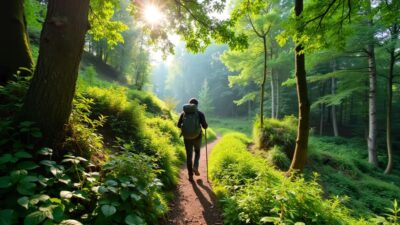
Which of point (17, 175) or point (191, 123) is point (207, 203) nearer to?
point (191, 123)

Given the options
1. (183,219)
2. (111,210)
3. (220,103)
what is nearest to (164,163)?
(183,219)

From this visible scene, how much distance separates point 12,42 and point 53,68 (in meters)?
2.07

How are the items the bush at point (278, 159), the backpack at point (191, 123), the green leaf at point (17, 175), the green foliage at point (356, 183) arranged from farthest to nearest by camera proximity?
1. the bush at point (278, 159)
2. the green foliage at point (356, 183)
3. the backpack at point (191, 123)
4. the green leaf at point (17, 175)

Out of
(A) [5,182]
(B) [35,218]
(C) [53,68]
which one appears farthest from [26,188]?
(C) [53,68]

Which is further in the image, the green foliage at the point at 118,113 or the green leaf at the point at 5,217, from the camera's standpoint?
the green foliage at the point at 118,113

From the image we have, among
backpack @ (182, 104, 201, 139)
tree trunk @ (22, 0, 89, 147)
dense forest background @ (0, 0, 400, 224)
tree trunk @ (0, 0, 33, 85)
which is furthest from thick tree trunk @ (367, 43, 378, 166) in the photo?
tree trunk @ (0, 0, 33, 85)

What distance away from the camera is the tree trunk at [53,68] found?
2801 millimetres

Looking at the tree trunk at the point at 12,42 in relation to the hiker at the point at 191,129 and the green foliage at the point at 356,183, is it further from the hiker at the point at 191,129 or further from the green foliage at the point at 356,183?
the green foliage at the point at 356,183

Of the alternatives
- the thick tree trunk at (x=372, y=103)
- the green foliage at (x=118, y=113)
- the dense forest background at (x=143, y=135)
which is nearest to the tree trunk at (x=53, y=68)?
the dense forest background at (x=143, y=135)

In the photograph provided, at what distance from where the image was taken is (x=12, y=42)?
4.02m

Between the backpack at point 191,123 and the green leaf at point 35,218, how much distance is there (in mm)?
4034

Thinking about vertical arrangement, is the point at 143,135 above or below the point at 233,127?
above

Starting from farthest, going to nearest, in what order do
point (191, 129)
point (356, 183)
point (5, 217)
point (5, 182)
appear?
point (356, 183)
point (191, 129)
point (5, 182)
point (5, 217)

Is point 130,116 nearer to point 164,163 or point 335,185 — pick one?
point 164,163
